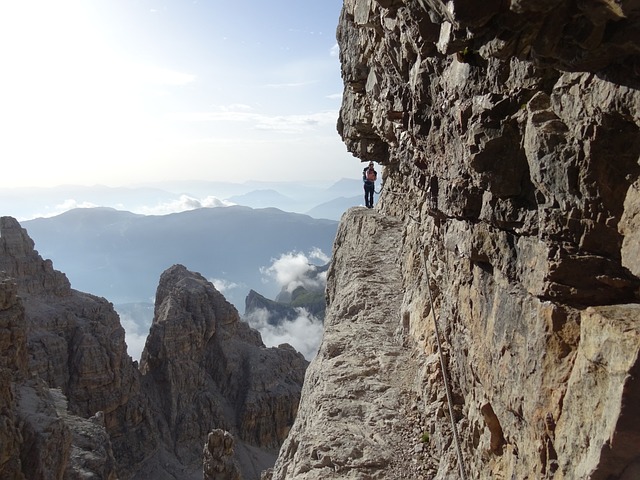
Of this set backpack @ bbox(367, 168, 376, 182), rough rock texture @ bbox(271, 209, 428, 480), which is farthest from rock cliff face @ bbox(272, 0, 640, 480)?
backpack @ bbox(367, 168, 376, 182)

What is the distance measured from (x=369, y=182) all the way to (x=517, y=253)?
71.0 ft

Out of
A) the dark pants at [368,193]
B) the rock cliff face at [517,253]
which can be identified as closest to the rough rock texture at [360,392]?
the rock cliff face at [517,253]

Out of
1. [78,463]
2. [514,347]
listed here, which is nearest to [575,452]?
[514,347]

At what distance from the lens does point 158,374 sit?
7281cm

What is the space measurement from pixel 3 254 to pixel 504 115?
233 ft

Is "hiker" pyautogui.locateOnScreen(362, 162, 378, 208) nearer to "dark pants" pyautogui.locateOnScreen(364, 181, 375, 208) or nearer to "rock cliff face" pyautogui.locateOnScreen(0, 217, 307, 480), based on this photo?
"dark pants" pyautogui.locateOnScreen(364, 181, 375, 208)

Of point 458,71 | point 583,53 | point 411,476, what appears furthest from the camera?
point 411,476

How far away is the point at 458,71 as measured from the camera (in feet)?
30.0

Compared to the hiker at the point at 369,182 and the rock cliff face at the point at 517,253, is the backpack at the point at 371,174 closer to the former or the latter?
the hiker at the point at 369,182

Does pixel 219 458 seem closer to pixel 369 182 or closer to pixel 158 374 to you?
pixel 369 182

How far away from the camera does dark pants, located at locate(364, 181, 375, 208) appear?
29.4 m

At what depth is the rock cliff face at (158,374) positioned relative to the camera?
5862 cm

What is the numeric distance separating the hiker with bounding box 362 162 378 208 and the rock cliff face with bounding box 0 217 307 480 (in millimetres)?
31126

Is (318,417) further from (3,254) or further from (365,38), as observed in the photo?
(3,254)
